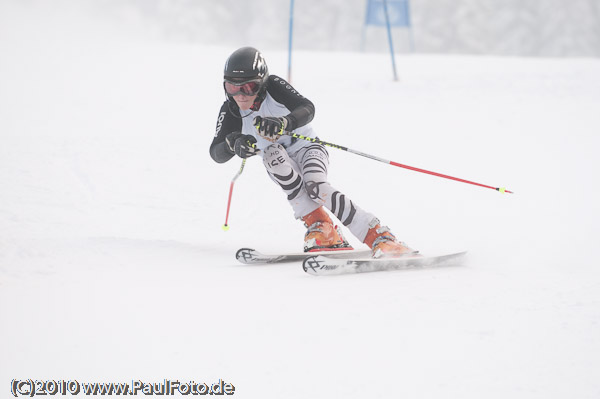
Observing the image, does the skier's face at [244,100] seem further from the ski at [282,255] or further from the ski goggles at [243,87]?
the ski at [282,255]

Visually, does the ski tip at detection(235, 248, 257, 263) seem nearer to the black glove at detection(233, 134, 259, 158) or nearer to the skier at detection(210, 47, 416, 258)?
the skier at detection(210, 47, 416, 258)

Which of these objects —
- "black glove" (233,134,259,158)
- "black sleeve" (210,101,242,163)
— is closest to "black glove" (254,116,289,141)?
"black glove" (233,134,259,158)

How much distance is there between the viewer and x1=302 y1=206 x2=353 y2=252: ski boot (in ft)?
13.2

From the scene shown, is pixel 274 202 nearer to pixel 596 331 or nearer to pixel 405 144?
pixel 405 144

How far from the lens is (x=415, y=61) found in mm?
14617

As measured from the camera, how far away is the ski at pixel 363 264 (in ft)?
11.2

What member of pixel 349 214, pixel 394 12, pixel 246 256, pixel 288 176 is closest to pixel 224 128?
pixel 288 176

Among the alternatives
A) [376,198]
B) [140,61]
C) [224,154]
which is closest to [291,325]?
[224,154]

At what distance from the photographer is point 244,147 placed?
3.68 meters

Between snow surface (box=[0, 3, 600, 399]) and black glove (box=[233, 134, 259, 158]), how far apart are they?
708 millimetres

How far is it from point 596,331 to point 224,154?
239 cm

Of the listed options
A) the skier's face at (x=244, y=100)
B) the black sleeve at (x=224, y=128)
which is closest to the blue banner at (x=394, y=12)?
the black sleeve at (x=224, y=128)

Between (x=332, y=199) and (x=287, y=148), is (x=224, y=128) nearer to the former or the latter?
(x=287, y=148)

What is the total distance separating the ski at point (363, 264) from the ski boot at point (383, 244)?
0.19ft
